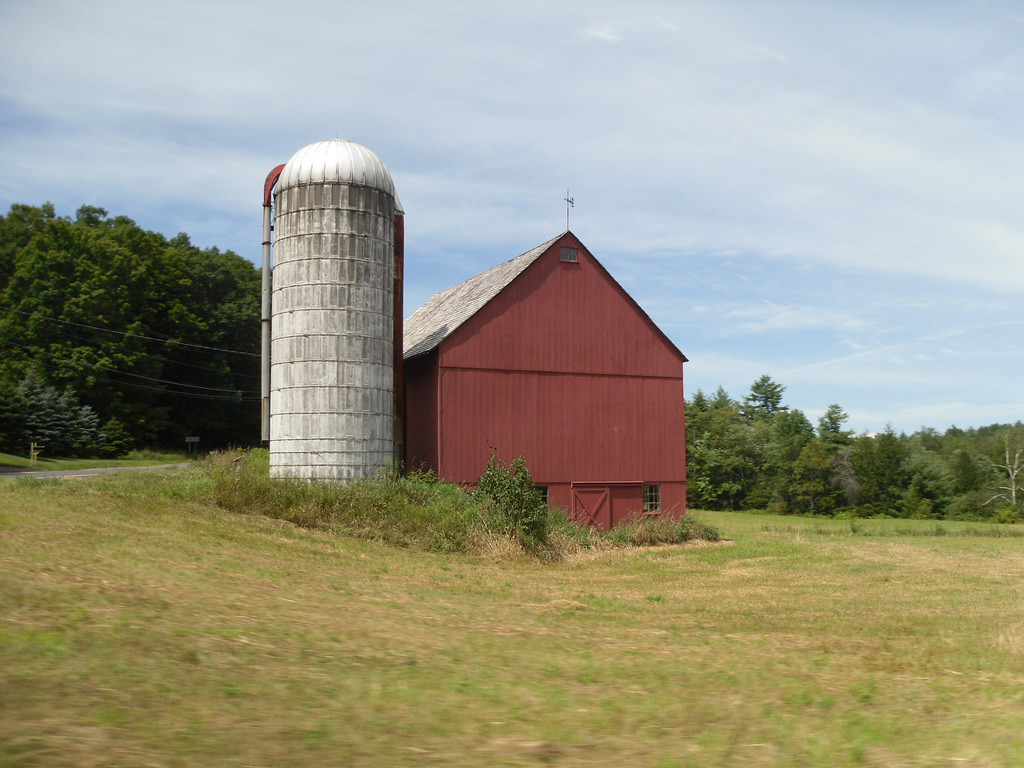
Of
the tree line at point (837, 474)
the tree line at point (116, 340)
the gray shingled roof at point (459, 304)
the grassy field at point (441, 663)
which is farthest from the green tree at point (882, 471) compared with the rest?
the grassy field at point (441, 663)

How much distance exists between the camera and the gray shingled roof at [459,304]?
2603cm

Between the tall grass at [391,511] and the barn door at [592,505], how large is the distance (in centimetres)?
334

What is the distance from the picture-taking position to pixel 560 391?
26156 mm

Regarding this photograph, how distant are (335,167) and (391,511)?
30.4 feet

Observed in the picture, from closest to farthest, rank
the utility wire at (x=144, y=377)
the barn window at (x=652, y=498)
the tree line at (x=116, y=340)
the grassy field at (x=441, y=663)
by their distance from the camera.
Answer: the grassy field at (x=441, y=663), the barn window at (x=652, y=498), the tree line at (x=116, y=340), the utility wire at (x=144, y=377)

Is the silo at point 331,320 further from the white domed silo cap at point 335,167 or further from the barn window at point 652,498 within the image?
the barn window at point 652,498

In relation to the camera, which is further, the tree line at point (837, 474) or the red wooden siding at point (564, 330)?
the tree line at point (837, 474)

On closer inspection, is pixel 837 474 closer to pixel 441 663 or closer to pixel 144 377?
pixel 144 377

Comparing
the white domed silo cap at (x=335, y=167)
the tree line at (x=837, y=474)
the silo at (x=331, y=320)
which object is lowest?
the tree line at (x=837, y=474)

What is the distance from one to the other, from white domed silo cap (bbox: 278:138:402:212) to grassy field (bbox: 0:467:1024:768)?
397 inches

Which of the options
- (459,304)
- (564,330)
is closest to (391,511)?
(564,330)

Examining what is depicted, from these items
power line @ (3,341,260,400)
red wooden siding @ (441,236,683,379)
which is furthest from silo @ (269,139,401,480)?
power line @ (3,341,260,400)

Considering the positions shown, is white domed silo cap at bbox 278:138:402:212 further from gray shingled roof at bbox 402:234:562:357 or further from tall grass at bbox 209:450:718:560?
tall grass at bbox 209:450:718:560

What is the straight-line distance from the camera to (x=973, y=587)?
18094 millimetres
